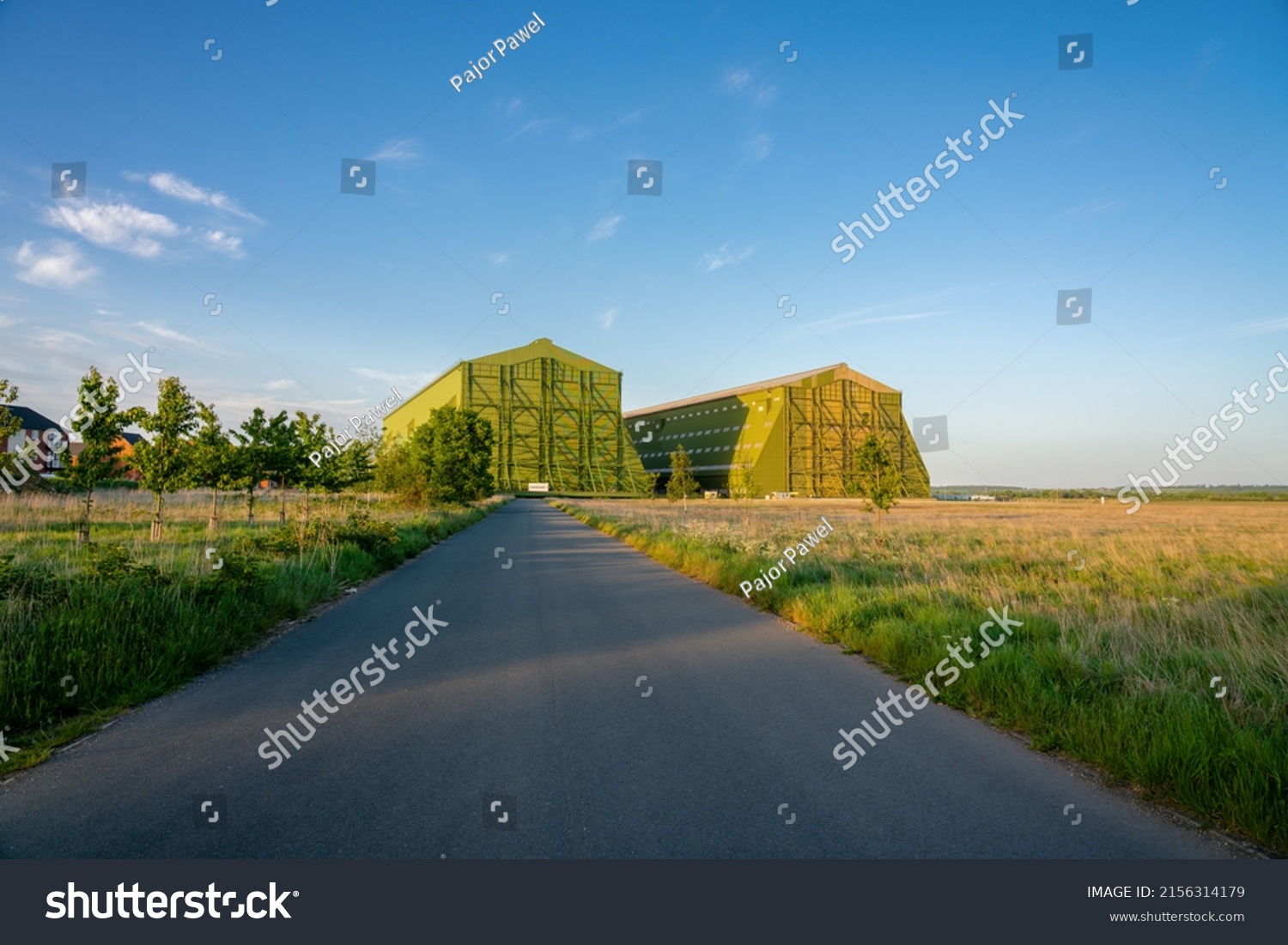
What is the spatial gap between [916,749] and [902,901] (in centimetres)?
193

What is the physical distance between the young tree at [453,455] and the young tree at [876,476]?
86.7 feet

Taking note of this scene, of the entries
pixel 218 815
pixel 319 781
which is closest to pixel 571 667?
pixel 319 781

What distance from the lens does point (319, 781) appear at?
13.6 ft

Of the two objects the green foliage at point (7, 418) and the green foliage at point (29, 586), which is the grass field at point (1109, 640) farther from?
the green foliage at point (7, 418)

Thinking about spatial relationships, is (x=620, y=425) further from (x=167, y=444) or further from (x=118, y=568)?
(x=118, y=568)

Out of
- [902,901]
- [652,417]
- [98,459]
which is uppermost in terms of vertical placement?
[652,417]

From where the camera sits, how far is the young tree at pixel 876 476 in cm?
2341

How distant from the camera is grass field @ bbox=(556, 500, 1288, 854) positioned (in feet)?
13.5

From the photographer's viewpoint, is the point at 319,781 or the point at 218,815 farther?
the point at 319,781

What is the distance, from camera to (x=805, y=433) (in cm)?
8469

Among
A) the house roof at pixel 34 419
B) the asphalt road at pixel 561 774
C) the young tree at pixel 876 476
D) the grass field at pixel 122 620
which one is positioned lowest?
the asphalt road at pixel 561 774

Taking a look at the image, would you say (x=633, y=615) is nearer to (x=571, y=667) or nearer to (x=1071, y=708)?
(x=571, y=667)

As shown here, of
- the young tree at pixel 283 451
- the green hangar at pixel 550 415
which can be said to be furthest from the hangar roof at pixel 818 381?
the young tree at pixel 283 451

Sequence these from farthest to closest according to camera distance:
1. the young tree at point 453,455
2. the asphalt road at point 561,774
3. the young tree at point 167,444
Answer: the young tree at point 453,455
the young tree at point 167,444
the asphalt road at point 561,774
